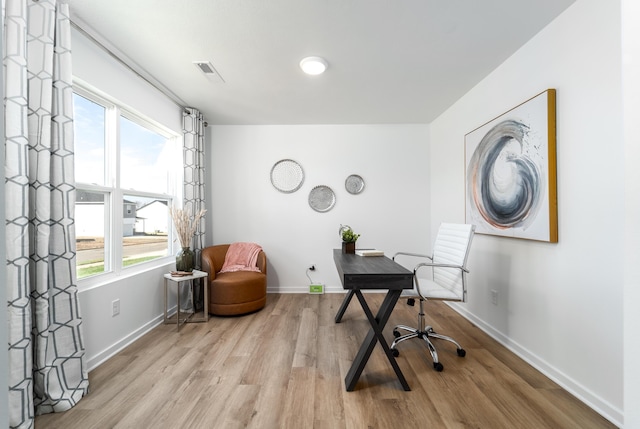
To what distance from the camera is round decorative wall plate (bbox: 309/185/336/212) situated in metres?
3.86

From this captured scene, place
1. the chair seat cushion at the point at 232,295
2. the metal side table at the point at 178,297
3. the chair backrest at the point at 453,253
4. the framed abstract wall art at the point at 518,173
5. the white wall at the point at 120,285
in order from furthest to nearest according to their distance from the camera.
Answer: the chair seat cushion at the point at 232,295 → the metal side table at the point at 178,297 → the chair backrest at the point at 453,253 → the white wall at the point at 120,285 → the framed abstract wall art at the point at 518,173

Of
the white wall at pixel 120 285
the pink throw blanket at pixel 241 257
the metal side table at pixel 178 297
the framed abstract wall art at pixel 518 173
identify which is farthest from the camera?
the pink throw blanket at pixel 241 257

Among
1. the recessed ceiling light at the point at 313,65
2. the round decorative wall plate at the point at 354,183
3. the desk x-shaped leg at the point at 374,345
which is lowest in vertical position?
the desk x-shaped leg at the point at 374,345

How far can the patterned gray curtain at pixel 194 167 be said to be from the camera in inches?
127

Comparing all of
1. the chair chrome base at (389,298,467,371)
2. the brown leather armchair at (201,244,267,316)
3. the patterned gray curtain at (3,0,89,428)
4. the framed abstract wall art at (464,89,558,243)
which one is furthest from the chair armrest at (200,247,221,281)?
the framed abstract wall art at (464,89,558,243)

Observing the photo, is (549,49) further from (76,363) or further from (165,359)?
(76,363)

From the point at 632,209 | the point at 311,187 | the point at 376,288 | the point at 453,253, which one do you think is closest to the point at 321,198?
the point at 311,187

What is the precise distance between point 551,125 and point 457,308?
2123 millimetres

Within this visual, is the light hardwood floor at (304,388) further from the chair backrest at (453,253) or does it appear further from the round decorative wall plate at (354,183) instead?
the round decorative wall plate at (354,183)

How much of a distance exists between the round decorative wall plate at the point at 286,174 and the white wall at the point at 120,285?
4.72 ft

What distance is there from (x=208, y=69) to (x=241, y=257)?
2.17 m

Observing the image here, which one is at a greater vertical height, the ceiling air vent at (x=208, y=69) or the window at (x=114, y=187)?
the ceiling air vent at (x=208, y=69)

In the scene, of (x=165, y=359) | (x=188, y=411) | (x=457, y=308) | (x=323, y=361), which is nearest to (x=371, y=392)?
(x=323, y=361)

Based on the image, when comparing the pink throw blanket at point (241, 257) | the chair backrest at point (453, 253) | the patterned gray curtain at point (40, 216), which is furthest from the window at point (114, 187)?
the chair backrest at point (453, 253)
